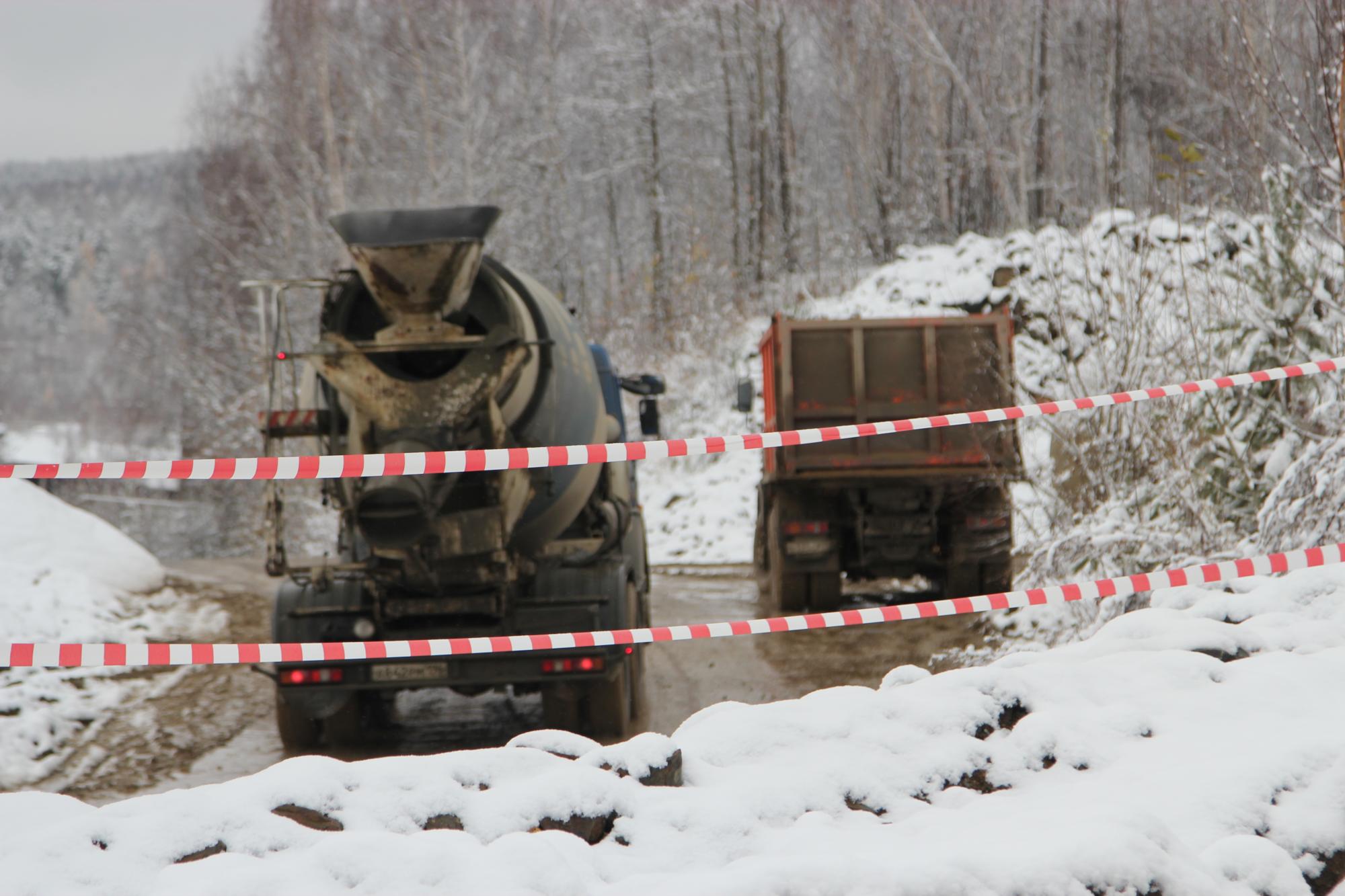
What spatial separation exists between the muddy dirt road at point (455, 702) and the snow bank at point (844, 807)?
3.80 metres

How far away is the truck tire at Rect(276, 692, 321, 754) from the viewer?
741cm

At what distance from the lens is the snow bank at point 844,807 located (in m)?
2.78

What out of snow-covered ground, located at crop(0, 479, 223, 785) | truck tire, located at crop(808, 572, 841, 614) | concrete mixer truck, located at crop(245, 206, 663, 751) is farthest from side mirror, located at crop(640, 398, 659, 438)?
snow-covered ground, located at crop(0, 479, 223, 785)

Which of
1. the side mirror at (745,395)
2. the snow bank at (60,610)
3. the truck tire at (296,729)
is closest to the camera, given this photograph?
the truck tire at (296,729)

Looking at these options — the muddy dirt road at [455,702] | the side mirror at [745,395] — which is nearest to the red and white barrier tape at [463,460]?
the muddy dirt road at [455,702]

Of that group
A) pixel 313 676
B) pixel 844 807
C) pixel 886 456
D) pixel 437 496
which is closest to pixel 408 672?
pixel 313 676

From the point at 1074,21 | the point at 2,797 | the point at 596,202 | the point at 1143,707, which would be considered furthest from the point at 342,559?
the point at 596,202

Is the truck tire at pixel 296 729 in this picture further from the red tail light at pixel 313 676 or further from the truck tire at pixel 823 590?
→ the truck tire at pixel 823 590

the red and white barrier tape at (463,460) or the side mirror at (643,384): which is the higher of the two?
the side mirror at (643,384)

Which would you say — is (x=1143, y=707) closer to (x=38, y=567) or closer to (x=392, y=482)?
(x=392, y=482)

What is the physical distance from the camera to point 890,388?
11.3 meters

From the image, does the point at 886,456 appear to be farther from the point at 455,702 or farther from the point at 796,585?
the point at 455,702

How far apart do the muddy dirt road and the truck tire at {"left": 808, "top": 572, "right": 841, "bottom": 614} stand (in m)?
0.44

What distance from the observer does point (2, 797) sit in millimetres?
3170
